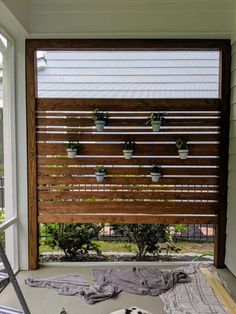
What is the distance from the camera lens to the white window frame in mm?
2936

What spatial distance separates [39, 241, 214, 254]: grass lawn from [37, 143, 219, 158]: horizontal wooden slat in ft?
3.78

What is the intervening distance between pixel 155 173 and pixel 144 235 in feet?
2.66

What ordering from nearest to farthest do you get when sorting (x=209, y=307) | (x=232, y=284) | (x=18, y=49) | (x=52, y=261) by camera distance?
(x=209, y=307)
(x=232, y=284)
(x=18, y=49)
(x=52, y=261)

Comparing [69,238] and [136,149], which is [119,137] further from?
[69,238]

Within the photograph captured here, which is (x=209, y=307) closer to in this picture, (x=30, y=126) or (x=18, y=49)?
(x=30, y=126)

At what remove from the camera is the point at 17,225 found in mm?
3082

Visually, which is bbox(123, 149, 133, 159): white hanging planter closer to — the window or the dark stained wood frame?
the window

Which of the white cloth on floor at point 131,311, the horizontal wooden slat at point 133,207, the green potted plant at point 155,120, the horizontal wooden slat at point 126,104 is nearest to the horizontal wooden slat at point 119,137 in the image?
the green potted plant at point 155,120

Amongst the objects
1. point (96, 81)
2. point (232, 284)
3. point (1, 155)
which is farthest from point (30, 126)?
point (232, 284)

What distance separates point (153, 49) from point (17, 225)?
243 centimetres

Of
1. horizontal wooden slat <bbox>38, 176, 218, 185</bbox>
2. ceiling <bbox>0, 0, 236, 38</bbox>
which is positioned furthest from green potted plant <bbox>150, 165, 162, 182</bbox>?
ceiling <bbox>0, 0, 236, 38</bbox>

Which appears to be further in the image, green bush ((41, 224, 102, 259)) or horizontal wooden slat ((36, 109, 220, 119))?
green bush ((41, 224, 102, 259))

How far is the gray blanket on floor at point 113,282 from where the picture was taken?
2.56 meters

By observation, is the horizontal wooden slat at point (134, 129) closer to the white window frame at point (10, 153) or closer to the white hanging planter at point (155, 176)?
the white window frame at point (10, 153)
